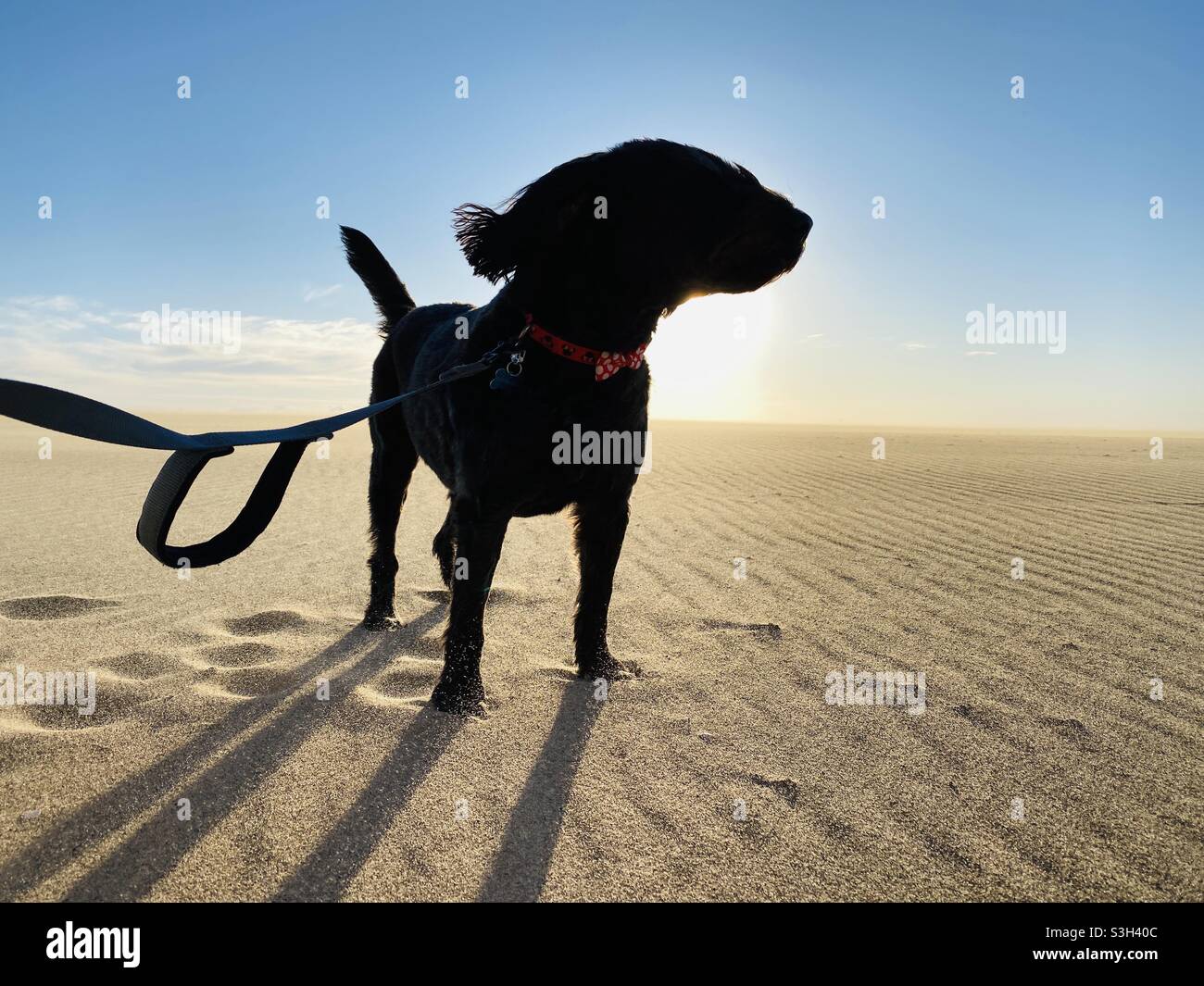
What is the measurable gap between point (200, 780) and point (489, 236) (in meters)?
2.29

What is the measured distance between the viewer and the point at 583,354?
290cm

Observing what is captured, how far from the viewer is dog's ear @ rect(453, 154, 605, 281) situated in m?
2.84

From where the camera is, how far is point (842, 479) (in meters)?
11.4

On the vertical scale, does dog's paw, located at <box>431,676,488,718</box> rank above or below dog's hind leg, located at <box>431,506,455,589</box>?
below

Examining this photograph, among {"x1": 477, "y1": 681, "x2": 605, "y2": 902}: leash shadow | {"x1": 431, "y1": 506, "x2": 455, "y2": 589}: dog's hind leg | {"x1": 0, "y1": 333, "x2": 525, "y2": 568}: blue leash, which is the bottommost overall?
{"x1": 477, "y1": 681, "x2": 605, "y2": 902}: leash shadow

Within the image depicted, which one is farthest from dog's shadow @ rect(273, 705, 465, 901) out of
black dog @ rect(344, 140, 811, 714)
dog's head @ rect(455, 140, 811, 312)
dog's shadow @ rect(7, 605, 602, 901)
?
dog's head @ rect(455, 140, 811, 312)

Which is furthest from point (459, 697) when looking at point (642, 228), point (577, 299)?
point (642, 228)

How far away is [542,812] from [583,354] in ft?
5.60

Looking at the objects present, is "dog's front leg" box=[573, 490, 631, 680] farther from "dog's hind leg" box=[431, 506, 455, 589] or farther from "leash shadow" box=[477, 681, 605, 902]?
"dog's hind leg" box=[431, 506, 455, 589]

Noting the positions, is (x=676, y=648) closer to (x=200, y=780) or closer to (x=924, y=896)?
(x=924, y=896)

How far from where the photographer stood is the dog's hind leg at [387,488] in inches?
170

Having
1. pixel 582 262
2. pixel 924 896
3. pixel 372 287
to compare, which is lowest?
pixel 924 896

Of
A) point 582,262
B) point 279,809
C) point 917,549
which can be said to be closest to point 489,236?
point 582,262

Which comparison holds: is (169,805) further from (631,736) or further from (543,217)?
(543,217)
